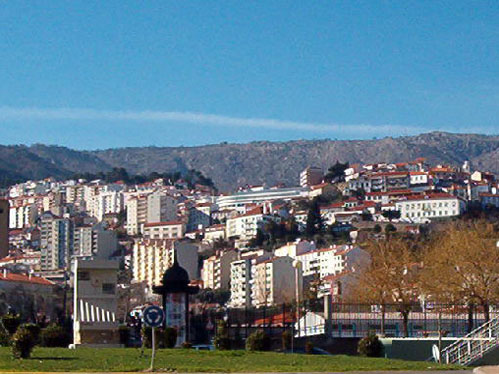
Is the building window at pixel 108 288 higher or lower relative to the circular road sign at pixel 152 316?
higher

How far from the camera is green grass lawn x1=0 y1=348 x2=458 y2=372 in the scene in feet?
82.1

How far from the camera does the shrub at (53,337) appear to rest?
35094 mm

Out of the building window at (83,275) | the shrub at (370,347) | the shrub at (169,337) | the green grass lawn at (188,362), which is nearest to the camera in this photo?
the green grass lawn at (188,362)

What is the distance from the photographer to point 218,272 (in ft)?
596

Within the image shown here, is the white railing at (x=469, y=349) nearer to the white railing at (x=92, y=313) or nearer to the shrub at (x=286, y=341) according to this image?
the shrub at (x=286, y=341)

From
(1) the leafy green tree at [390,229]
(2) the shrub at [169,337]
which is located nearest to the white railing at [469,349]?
(2) the shrub at [169,337]

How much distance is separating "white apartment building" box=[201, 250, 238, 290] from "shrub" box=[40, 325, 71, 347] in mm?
142354

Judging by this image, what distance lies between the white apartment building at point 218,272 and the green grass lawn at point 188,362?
5843 inches

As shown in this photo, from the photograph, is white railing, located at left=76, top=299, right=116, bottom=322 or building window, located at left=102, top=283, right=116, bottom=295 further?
building window, located at left=102, top=283, right=116, bottom=295

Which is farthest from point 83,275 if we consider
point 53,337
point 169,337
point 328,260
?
point 328,260

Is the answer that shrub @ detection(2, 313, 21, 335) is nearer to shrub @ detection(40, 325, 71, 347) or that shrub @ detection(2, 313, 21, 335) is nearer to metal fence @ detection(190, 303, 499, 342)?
shrub @ detection(40, 325, 71, 347)

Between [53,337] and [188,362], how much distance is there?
9.38 m

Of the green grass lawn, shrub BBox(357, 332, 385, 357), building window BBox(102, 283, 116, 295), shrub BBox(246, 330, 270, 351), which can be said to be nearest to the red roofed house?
building window BBox(102, 283, 116, 295)

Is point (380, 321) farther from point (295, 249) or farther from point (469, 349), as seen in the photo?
point (295, 249)
